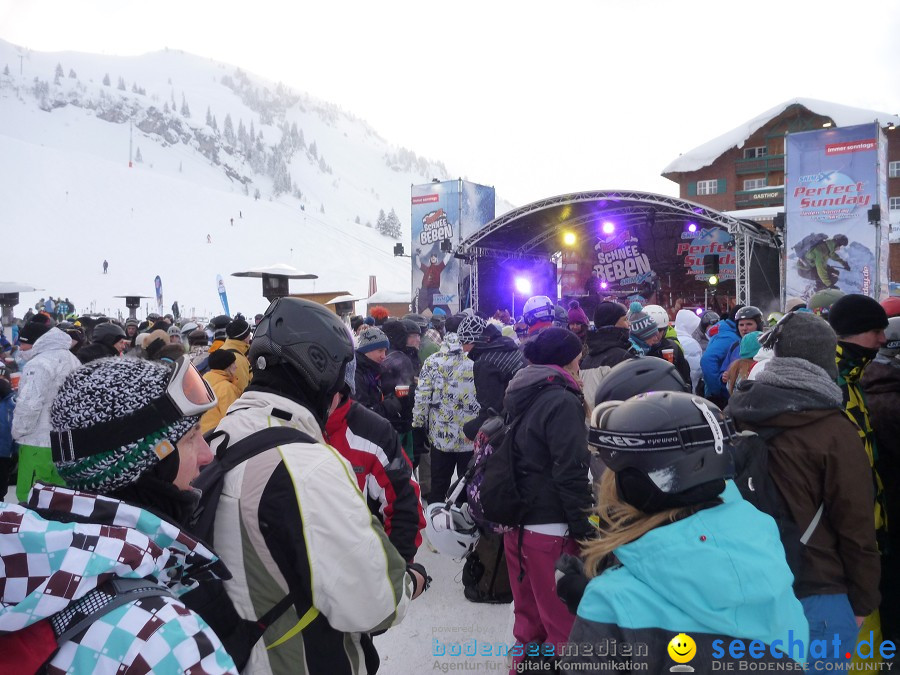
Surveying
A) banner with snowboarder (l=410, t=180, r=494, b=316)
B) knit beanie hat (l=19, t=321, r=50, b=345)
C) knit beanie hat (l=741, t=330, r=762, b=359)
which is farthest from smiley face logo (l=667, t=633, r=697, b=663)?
banner with snowboarder (l=410, t=180, r=494, b=316)

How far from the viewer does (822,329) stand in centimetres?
241

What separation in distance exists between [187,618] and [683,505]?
1.09 metres

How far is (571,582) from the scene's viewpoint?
1570 mm

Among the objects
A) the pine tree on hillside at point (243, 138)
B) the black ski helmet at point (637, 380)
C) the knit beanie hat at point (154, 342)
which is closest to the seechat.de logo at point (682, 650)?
the black ski helmet at point (637, 380)

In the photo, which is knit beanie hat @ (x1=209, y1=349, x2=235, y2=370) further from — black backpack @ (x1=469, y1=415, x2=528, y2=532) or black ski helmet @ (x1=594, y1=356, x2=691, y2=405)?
black ski helmet @ (x1=594, y1=356, x2=691, y2=405)

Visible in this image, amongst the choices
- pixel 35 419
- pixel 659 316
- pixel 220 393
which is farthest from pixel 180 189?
pixel 659 316

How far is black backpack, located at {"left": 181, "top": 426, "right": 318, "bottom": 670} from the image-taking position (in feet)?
4.35

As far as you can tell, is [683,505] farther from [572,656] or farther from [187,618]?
[187,618]

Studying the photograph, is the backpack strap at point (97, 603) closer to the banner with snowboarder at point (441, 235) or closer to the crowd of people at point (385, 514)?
the crowd of people at point (385, 514)

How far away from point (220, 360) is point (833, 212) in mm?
13835

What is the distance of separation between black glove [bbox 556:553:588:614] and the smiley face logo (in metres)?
0.29

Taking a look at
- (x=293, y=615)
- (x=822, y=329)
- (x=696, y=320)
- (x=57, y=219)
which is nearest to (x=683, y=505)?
(x=293, y=615)

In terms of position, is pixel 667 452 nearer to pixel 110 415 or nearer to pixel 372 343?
pixel 110 415

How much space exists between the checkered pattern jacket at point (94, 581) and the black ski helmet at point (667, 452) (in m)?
0.96
